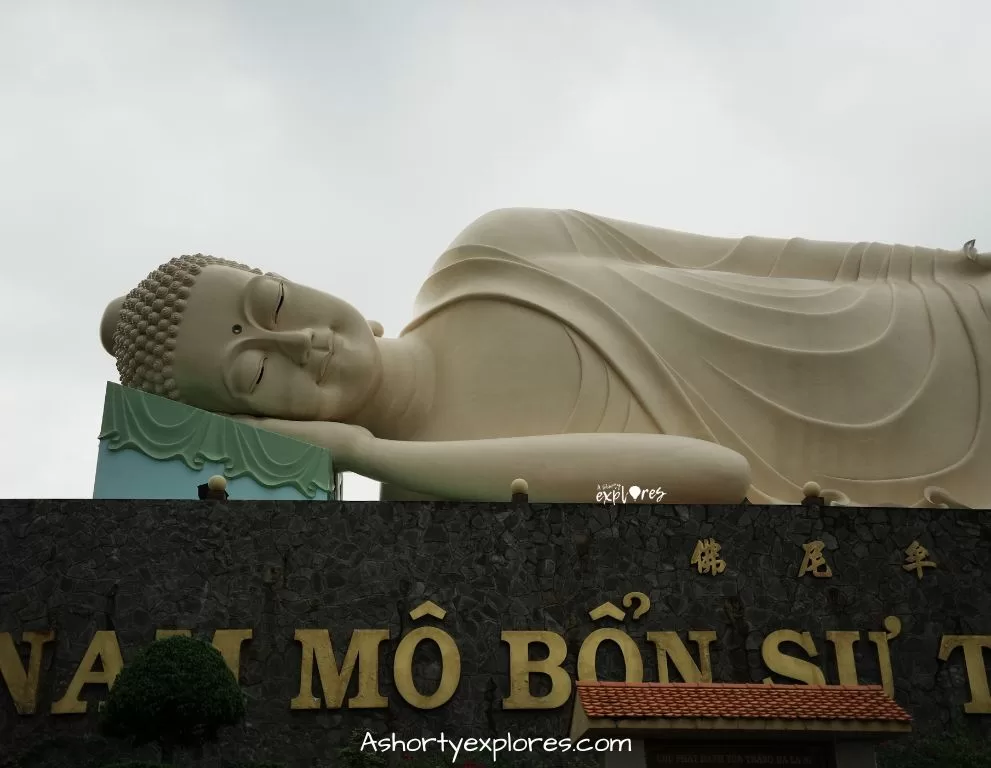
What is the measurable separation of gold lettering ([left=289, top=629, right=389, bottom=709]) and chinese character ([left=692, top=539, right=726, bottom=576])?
159cm

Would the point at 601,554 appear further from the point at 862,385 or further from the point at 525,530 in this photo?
the point at 862,385

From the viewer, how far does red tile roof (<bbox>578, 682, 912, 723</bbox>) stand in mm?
4344

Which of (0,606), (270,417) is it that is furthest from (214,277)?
(0,606)

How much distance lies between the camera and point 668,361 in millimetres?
7543

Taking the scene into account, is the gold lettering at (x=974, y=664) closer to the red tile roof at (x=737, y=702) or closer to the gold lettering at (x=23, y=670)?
the red tile roof at (x=737, y=702)

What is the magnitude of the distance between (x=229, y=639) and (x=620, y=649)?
1.85m

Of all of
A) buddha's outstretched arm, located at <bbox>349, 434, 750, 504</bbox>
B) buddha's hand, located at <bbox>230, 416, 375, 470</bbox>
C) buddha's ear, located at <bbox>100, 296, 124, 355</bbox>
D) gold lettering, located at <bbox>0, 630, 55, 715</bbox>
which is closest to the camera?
gold lettering, located at <bbox>0, 630, 55, 715</bbox>

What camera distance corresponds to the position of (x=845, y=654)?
577cm

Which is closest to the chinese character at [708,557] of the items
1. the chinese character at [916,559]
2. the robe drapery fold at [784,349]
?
the chinese character at [916,559]

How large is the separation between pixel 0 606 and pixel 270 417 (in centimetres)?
203

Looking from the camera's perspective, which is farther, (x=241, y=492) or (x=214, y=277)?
(x=214, y=277)

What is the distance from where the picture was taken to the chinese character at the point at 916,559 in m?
6.02

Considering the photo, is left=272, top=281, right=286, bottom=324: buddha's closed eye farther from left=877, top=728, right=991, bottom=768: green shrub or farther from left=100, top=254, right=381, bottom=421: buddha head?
left=877, top=728, right=991, bottom=768: green shrub

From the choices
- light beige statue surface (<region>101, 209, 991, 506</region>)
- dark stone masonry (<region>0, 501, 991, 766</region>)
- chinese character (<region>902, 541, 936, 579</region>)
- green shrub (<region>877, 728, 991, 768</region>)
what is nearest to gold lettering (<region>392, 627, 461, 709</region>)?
dark stone masonry (<region>0, 501, 991, 766</region>)
